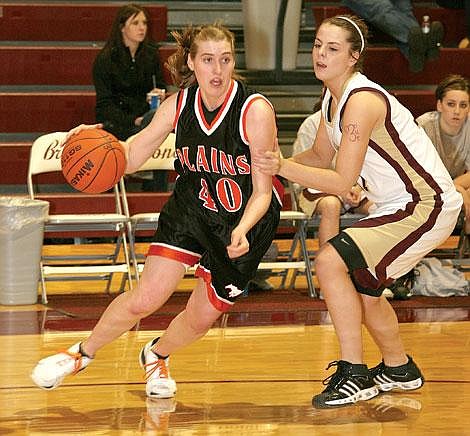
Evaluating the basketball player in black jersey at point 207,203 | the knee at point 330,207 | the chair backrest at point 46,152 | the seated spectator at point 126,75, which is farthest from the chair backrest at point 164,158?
→ the basketball player in black jersey at point 207,203

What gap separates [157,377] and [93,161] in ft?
3.03

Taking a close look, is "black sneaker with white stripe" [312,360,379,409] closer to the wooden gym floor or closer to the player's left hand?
the wooden gym floor

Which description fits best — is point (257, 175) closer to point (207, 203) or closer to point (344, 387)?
point (207, 203)

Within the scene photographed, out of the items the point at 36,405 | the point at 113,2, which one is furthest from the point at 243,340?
the point at 113,2

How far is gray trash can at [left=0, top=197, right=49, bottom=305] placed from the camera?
6785 millimetres

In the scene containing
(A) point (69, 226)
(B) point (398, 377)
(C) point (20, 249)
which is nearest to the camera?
(B) point (398, 377)

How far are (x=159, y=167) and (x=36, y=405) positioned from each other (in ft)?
10.7

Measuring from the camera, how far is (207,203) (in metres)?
4.49

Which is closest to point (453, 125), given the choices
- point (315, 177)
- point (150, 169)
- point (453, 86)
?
point (453, 86)

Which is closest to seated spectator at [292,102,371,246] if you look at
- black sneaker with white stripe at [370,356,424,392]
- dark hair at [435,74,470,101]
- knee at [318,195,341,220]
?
knee at [318,195,341,220]

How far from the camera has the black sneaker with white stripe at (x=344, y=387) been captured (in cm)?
453

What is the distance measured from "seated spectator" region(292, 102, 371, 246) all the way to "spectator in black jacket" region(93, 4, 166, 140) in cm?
145

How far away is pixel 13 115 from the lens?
8.64 m

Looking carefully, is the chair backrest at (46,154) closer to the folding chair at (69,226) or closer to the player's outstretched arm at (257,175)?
the folding chair at (69,226)
